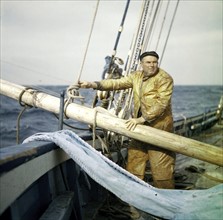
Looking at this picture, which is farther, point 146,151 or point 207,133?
point 207,133

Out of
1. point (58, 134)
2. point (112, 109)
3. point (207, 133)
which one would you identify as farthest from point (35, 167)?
point (207, 133)

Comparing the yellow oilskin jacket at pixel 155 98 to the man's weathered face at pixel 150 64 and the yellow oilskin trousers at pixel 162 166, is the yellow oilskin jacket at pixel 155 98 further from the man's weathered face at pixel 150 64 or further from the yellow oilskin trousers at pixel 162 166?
the yellow oilskin trousers at pixel 162 166

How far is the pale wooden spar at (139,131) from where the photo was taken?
10.1 ft

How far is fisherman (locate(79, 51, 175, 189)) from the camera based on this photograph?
3646 mm

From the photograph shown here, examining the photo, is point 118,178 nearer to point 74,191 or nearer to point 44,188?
point 44,188

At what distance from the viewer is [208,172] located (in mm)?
5465

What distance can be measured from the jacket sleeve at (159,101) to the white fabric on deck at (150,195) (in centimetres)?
108

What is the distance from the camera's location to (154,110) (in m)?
3.58

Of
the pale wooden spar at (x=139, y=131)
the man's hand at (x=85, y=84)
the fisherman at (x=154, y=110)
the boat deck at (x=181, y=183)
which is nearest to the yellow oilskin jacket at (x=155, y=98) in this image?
the fisherman at (x=154, y=110)

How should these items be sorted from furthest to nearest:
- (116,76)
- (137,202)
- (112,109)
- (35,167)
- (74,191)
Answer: (116,76)
(112,109)
(74,191)
(137,202)
(35,167)

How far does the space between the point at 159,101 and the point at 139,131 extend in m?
0.53

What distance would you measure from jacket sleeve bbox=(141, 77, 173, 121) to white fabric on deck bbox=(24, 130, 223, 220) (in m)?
1.08

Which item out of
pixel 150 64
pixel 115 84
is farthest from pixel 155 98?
pixel 115 84

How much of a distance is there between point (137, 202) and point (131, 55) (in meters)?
3.31
